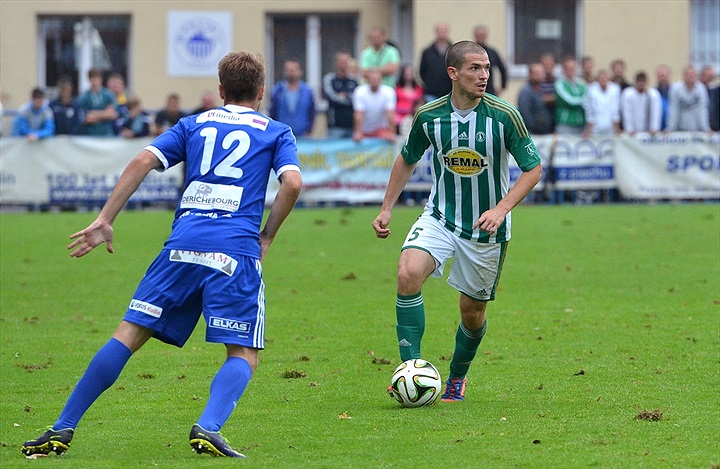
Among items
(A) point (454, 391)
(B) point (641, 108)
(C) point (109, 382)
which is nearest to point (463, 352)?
(A) point (454, 391)

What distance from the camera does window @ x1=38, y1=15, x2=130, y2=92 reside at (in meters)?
29.4

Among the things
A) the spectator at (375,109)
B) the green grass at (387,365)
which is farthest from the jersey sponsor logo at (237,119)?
the spectator at (375,109)

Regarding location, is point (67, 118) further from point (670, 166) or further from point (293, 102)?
point (670, 166)

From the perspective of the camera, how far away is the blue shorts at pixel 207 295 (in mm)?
5848

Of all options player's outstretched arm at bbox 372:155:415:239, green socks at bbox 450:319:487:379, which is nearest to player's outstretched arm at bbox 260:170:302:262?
player's outstretched arm at bbox 372:155:415:239

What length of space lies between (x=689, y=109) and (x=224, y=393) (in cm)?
1787

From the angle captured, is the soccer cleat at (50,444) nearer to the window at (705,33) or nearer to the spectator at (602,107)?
the spectator at (602,107)

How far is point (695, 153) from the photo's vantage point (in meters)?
21.4

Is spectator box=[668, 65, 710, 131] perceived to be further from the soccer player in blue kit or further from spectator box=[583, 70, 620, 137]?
the soccer player in blue kit

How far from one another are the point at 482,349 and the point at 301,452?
3.37 metres

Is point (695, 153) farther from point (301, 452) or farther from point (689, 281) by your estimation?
point (301, 452)

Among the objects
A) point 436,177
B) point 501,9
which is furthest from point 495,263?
point 501,9

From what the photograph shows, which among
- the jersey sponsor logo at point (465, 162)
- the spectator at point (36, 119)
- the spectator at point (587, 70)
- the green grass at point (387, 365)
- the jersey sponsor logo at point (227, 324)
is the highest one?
the spectator at point (587, 70)

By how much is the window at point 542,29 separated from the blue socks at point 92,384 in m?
22.5
